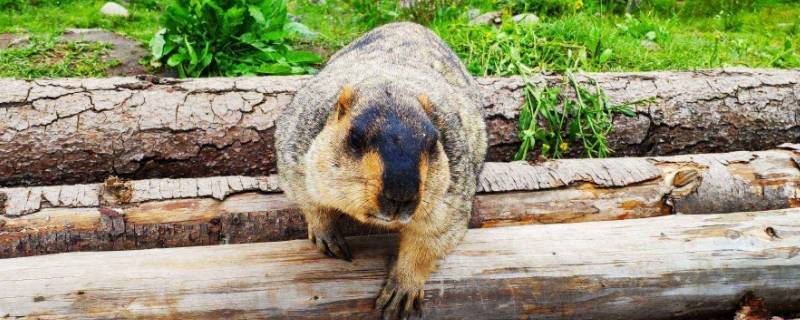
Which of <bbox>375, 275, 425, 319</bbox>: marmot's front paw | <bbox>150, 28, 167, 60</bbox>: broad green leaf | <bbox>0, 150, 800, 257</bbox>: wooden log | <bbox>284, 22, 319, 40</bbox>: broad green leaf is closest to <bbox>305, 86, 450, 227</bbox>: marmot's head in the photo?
<bbox>375, 275, 425, 319</bbox>: marmot's front paw

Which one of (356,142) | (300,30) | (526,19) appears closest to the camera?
(356,142)

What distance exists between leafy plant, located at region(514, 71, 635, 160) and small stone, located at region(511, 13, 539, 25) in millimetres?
1706

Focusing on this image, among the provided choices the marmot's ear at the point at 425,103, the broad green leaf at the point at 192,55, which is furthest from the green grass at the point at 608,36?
the marmot's ear at the point at 425,103

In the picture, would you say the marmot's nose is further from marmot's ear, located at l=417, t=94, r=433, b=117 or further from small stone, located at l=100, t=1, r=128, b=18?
small stone, located at l=100, t=1, r=128, b=18

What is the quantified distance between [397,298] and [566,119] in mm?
2393

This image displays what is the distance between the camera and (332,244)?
3307 mm

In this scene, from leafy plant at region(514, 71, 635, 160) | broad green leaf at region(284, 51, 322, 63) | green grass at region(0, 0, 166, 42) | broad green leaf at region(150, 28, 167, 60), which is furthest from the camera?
green grass at region(0, 0, 166, 42)

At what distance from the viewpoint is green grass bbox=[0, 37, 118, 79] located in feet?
18.4

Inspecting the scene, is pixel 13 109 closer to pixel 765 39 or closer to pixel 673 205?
pixel 673 205

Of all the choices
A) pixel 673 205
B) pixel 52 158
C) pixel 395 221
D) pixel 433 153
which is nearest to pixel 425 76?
pixel 433 153

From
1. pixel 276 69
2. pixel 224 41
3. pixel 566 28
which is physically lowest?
pixel 276 69

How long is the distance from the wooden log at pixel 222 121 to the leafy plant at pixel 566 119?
91 mm

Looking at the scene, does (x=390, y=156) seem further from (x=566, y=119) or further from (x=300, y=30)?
(x=300, y=30)

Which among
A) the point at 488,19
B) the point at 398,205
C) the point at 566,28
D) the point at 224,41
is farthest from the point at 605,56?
the point at 398,205
